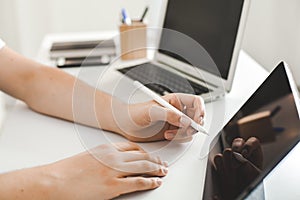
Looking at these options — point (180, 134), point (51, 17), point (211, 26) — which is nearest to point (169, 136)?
point (180, 134)

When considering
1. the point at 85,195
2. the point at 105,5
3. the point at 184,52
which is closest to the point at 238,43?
the point at 184,52

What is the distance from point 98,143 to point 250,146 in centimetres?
30

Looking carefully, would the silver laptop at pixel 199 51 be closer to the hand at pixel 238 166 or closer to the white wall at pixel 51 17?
the hand at pixel 238 166

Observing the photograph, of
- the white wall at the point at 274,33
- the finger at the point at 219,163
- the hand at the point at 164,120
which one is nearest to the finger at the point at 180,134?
the hand at the point at 164,120

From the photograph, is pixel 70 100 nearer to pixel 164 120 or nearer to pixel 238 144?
pixel 164 120

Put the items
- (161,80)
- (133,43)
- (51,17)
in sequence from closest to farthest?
(161,80) < (133,43) < (51,17)

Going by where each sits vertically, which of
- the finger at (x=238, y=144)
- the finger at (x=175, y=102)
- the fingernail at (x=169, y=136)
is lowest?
the fingernail at (x=169, y=136)

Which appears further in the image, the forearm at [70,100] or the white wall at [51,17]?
the white wall at [51,17]

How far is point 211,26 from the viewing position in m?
1.06

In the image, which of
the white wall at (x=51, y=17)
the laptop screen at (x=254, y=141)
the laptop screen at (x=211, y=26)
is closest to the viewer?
the laptop screen at (x=254, y=141)

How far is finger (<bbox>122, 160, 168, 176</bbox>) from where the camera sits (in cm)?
69

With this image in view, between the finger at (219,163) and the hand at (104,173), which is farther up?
the finger at (219,163)

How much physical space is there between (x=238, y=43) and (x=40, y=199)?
0.55m

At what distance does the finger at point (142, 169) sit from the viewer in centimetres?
69
